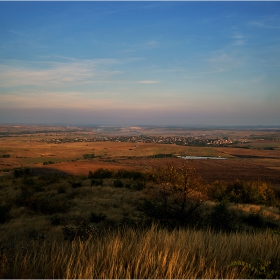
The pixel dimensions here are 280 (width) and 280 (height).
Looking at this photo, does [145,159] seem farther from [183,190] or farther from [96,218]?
[183,190]

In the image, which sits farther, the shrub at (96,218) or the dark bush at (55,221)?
the shrub at (96,218)

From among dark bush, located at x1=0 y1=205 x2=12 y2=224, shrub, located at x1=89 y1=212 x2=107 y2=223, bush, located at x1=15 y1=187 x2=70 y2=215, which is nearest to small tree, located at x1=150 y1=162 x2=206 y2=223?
shrub, located at x1=89 y1=212 x2=107 y2=223

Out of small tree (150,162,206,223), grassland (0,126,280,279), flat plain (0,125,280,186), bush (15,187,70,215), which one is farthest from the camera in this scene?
flat plain (0,125,280,186)

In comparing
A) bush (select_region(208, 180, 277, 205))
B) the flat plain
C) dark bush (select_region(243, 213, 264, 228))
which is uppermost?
dark bush (select_region(243, 213, 264, 228))

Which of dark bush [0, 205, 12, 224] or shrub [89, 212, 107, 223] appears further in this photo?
shrub [89, 212, 107, 223]

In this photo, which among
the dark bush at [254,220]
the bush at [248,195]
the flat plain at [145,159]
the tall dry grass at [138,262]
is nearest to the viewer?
the tall dry grass at [138,262]

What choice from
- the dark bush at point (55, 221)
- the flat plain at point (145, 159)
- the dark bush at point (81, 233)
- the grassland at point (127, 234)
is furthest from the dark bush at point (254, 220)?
the dark bush at point (55, 221)

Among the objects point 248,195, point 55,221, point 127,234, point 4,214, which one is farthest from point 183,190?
point 248,195

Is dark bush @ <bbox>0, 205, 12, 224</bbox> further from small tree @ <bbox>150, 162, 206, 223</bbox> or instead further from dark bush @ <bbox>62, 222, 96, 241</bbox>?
small tree @ <bbox>150, 162, 206, 223</bbox>

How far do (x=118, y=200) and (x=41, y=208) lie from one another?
432 centimetres

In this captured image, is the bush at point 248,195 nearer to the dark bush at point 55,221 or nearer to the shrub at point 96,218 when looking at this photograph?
the shrub at point 96,218

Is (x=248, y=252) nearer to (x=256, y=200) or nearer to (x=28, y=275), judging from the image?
→ (x=28, y=275)

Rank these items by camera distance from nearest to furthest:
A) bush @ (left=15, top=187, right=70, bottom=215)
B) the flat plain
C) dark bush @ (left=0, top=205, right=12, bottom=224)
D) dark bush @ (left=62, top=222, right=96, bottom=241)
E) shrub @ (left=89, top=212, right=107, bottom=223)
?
dark bush @ (left=62, top=222, right=96, bottom=241)
dark bush @ (left=0, top=205, right=12, bottom=224)
shrub @ (left=89, top=212, right=107, bottom=223)
bush @ (left=15, top=187, right=70, bottom=215)
the flat plain

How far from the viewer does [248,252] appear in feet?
10.4
